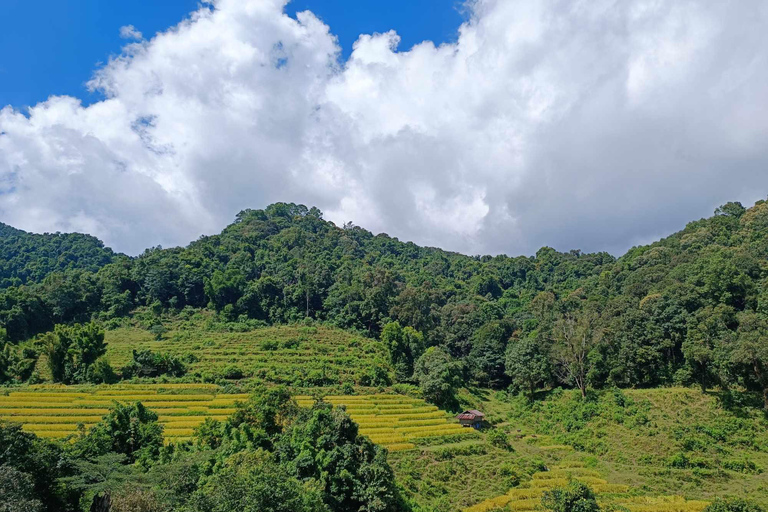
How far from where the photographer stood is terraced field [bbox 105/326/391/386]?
2247 inches

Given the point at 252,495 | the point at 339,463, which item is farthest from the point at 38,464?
the point at 339,463

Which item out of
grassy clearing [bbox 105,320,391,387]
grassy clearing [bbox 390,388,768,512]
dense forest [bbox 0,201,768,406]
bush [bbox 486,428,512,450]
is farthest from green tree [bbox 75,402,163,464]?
bush [bbox 486,428,512,450]

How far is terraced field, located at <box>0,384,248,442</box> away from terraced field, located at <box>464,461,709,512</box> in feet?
88.6

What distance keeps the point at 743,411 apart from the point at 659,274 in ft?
115

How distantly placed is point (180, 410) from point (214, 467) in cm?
2074

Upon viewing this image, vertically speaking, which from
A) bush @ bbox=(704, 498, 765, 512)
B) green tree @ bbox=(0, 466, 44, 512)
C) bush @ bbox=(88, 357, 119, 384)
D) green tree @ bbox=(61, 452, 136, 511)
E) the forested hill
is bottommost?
bush @ bbox=(704, 498, 765, 512)

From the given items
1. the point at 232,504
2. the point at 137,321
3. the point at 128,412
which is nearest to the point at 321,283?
the point at 137,321

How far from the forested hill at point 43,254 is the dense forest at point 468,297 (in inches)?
21.1

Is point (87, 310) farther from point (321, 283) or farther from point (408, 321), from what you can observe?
point (408, 321)

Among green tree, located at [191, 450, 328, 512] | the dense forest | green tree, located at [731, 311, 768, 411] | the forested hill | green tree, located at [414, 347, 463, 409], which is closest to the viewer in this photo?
green tree, located at [191, 450, 328, 512]

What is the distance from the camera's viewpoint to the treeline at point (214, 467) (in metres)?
19.9

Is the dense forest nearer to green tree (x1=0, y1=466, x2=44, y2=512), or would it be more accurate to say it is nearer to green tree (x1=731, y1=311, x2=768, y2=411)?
green tree (x1=731, y1=311, x2=768, y2=411)

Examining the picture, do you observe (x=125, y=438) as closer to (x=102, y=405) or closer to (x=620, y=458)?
(x=102, y=405)

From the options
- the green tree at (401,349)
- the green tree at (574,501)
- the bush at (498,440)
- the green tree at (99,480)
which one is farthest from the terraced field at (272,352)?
the green tree at (574,501)
